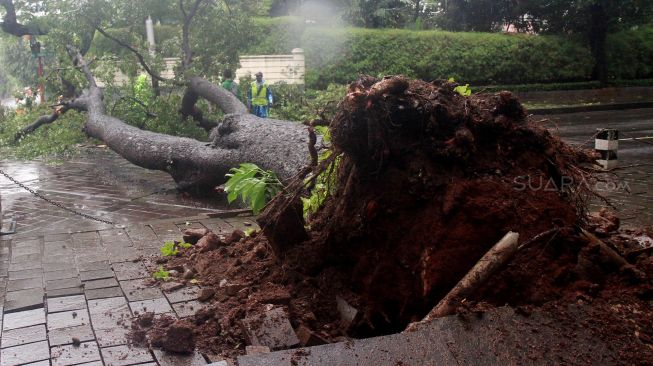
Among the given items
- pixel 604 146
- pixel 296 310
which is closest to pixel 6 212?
pixel 296 310

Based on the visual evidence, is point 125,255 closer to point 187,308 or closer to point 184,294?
point 184,294

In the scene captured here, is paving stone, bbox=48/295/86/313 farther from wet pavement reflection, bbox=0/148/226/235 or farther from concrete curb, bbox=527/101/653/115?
concrete curb, bbox=527/101/653/115

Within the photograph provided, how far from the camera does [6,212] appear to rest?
7.78 m

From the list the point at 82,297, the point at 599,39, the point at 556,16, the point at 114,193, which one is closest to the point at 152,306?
the point at 82,297

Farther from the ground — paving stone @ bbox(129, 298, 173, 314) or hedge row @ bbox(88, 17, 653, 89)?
hedge row @ bbox(88, 17, 653, 89)

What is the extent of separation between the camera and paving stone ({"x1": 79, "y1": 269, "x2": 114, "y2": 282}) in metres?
4.92

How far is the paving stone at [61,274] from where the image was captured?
496cm

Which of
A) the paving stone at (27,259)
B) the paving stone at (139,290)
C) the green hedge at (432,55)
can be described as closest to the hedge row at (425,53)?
the green hedge at (432,55)

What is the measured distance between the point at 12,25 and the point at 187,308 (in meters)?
12.8

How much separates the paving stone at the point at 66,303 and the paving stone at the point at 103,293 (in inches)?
2.1

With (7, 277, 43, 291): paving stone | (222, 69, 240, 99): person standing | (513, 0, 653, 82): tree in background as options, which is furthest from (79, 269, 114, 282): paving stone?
(513, 0, 653, 82): tree in background

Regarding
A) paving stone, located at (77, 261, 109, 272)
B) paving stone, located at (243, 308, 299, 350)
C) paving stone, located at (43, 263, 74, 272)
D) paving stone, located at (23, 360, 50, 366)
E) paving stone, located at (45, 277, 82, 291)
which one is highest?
paving stone, located at (243, 308, 299, 350)

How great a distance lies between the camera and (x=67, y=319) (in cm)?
410

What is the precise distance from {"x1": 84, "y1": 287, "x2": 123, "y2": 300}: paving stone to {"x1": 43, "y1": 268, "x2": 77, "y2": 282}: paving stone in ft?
1.56
